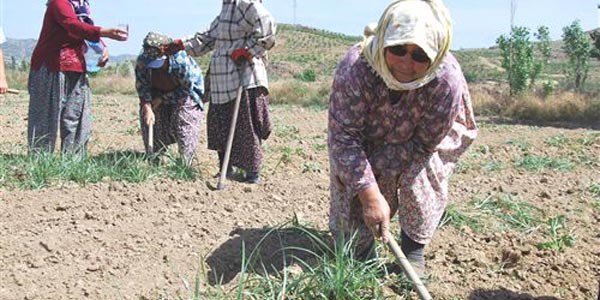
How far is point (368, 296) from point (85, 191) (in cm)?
186

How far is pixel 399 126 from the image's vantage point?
8.21 feet

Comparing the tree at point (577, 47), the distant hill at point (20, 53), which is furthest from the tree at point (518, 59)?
the distant hill at point (20, 53)

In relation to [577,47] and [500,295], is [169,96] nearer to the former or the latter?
[500,295]

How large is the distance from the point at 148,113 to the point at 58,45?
707 millimetres

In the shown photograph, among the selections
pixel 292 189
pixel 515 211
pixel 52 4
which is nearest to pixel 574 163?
pixel 515 211

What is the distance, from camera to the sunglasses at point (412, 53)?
2.13 metres

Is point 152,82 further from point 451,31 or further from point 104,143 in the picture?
point 451,31

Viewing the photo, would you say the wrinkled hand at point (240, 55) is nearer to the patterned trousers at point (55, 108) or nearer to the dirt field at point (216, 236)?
the dirt field at point (216, 236)

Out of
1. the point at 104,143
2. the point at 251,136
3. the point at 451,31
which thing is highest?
the point at 451,31

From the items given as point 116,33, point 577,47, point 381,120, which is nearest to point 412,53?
point 381,120

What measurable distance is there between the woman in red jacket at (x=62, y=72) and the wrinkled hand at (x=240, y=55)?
27.3 inches

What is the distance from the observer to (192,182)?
13.5 ft

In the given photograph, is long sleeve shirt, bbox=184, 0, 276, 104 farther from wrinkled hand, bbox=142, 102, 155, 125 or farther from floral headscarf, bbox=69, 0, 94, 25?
floral headscarf, bbox=69, 0, 94, 25

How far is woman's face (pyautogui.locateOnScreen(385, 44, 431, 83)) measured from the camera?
84.0 inches
